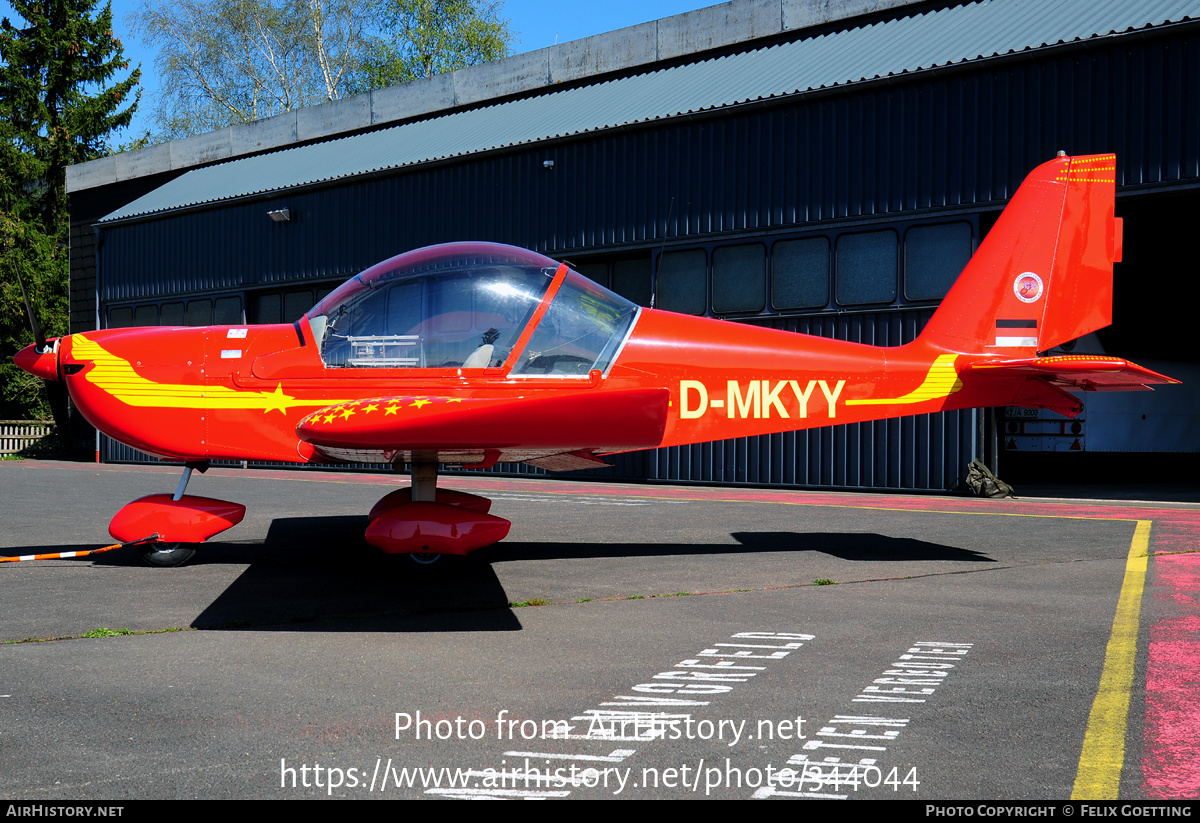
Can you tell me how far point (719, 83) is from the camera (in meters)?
17.8

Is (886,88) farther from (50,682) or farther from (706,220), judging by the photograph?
(50,682)

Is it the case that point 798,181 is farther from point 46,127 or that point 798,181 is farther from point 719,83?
point 46,127

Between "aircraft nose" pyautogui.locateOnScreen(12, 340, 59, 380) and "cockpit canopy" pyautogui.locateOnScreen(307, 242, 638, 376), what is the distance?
203 cm

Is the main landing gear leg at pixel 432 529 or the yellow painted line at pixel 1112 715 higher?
the main landing gear leg at pixel 432 529

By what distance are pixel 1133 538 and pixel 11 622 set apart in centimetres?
891

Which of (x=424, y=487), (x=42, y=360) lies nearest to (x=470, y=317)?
(x=424, y=487)

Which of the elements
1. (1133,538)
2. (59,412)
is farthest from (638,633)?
(59,412)

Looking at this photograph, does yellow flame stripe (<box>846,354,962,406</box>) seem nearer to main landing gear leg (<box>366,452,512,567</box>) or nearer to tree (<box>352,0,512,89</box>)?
main landing gear leg (<box>366,452,512,567</box>)

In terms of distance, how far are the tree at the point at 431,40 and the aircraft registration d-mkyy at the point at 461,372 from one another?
46189 millimetres

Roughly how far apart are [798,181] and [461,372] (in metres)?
10.6

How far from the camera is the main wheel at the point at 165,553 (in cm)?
722

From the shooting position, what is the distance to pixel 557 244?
1884 cm

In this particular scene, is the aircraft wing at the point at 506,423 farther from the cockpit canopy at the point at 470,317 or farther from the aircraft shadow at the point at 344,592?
the cockpit canopy at the point at 470,317

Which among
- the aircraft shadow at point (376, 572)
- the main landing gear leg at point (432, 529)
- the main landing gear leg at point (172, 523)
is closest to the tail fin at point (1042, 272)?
the aircraft shadow at point (376, 572)
